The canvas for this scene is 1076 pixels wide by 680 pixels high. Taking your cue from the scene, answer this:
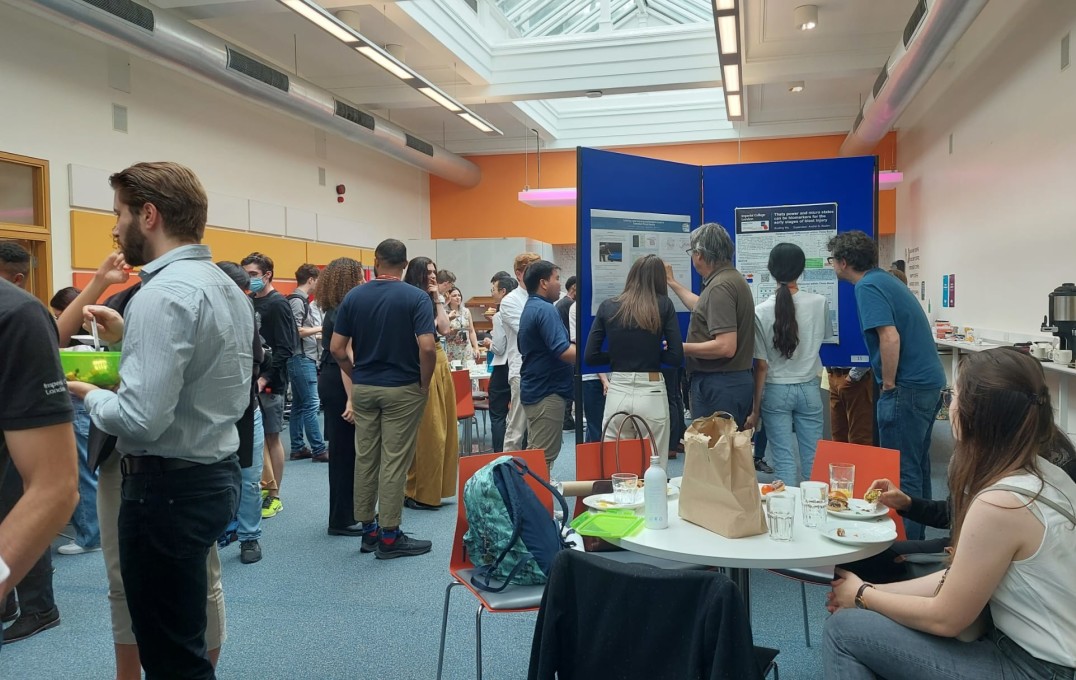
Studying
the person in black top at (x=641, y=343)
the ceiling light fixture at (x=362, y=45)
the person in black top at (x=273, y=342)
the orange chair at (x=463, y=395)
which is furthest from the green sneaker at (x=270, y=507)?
the ceiling light fixture at (x=362, y=45)

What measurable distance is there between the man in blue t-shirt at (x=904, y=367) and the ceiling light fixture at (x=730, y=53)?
2.70 meters

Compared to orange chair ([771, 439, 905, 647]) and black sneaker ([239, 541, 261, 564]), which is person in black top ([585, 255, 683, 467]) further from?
black sneaker ([239, 541, 261, 564])

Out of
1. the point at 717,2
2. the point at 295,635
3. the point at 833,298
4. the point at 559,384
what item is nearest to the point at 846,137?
the point at 717,2

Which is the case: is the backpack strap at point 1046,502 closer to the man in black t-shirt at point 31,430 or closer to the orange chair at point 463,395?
the man in black t-shirt at point 31,430

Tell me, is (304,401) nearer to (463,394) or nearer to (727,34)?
(463,394)

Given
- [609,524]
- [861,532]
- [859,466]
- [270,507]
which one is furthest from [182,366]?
[270,507]

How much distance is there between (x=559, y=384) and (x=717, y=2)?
2.99 metres

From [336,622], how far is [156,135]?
17.8ft

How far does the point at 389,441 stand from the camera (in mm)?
4074

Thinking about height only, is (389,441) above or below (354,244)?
below

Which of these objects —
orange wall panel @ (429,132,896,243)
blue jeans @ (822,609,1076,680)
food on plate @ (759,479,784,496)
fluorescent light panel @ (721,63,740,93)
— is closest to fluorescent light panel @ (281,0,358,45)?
fluorescent light panel @ (721,63,740,93)

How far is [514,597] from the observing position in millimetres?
2465

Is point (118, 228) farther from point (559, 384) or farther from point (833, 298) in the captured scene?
point (833, 298)

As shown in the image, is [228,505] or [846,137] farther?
[846,137]
